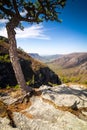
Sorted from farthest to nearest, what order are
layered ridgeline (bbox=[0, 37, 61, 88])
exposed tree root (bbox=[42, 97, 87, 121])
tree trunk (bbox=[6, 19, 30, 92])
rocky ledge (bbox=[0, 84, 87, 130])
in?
layered ridgeline (bbox=[0, 37, 61, 88]) < tree trunk (bbox=[6, 19, 30, 92]) < exposed tree root (bbox=[42, 97, 87, 121]) < rocky ledge (bbox=[0, 84, 87, 130])

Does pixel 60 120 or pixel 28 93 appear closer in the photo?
pixel 60 120

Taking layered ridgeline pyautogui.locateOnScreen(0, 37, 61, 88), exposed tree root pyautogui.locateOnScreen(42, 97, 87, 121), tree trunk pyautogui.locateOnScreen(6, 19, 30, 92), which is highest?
tree trunk pyautogui.locateOnScreen(6, 19, 30, 92)

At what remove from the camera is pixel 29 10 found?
608 inches

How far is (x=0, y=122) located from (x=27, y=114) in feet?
8.38

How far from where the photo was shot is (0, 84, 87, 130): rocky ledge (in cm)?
969

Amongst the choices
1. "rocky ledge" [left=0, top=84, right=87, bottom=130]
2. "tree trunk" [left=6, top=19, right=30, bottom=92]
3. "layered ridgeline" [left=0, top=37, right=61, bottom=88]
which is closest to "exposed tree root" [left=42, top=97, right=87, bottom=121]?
"rocky ledge" [left=0, top=84, right=87, bottom=130]

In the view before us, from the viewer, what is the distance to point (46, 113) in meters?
11.5

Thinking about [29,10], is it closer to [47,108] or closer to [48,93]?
[48,93]

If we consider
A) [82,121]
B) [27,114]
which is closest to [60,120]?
[82,121]

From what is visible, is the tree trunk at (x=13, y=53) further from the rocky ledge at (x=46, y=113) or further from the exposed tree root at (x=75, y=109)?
the exposed tree root at (x=75, y=109)

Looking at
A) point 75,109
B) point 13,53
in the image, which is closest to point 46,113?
point 75,109

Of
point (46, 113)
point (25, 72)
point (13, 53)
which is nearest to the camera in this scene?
point (46, 113)

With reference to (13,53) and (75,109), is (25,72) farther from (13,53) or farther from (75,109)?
(75,109)

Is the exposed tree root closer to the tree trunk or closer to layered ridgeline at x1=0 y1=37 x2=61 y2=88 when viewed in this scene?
the tree trunk
